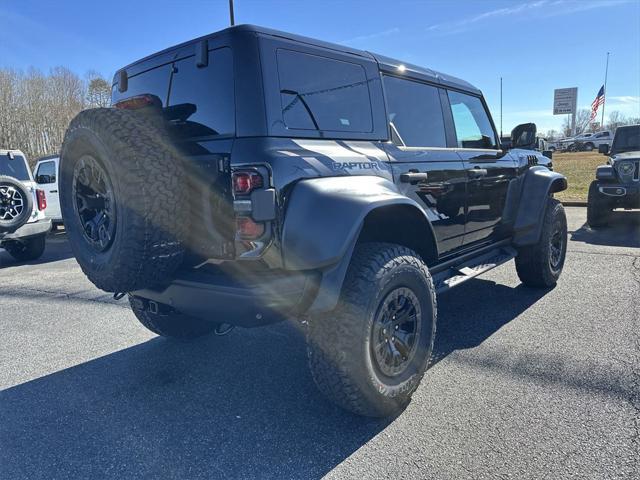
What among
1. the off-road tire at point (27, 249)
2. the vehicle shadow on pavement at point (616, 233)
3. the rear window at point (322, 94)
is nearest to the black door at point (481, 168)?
the rear window at point (322, 94)

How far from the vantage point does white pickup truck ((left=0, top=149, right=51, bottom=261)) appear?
21.5ft

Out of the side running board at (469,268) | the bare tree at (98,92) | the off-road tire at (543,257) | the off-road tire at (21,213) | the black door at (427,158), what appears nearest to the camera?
the black door at (427,158)

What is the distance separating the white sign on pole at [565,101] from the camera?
5081cm

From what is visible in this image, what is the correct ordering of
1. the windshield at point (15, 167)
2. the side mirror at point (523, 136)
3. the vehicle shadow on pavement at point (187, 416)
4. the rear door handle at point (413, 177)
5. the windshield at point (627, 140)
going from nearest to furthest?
the vehicle shadow on pavement at point (187, 416)
the rear door handle at point (413, 177)
the side mirror at point (523, 136)
the windshield at point (15, 167)
the windshield at point (627, 140)

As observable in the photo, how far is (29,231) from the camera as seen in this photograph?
289 inches

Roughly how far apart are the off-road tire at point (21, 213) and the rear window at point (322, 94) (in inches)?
235

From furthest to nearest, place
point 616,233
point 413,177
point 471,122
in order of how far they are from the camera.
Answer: point 616,233, point 471,122, point 413,177

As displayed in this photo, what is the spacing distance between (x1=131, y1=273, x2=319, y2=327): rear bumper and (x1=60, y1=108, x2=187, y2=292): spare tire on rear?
166 mm

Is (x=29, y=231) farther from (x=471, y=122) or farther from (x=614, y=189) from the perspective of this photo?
(x=614, y=189)

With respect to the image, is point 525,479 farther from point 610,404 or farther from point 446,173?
point 446,173

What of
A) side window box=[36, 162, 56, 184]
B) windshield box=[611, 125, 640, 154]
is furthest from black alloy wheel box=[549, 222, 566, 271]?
side window box=[36, 162, 56, 184]

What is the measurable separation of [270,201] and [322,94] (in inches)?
33.1

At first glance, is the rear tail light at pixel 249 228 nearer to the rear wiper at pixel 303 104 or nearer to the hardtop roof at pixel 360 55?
the rear wiper at pixel 303 104

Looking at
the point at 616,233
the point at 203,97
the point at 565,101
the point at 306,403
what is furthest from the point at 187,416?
the point at 565,101
